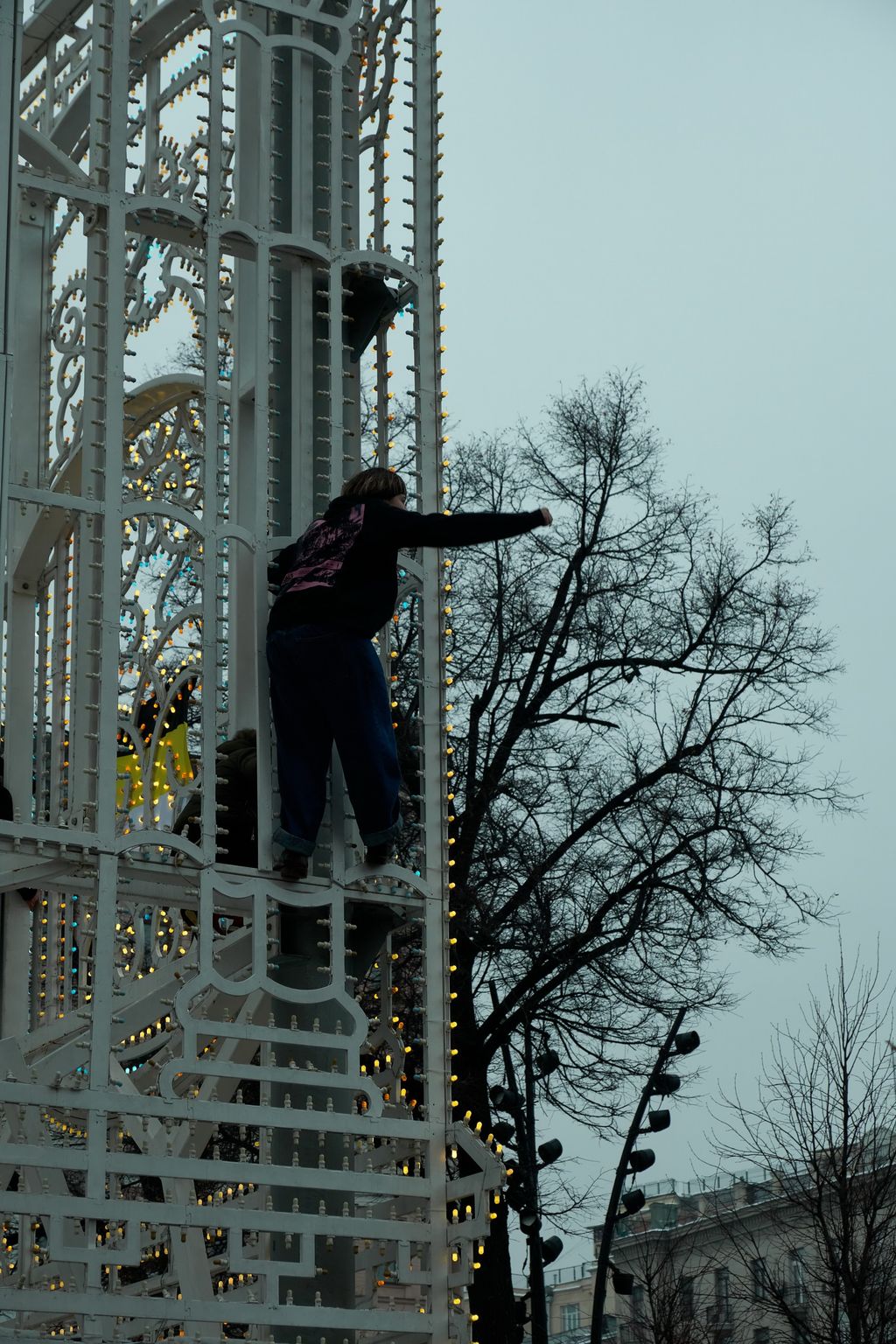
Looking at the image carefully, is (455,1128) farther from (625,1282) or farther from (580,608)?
(580,608)

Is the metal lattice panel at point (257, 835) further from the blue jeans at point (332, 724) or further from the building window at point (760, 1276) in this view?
the building window at point (760, 1276)

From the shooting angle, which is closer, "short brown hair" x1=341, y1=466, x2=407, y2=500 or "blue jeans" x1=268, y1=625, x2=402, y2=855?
"blue jeans" x1=268, y1=625, x2=402, y2=855

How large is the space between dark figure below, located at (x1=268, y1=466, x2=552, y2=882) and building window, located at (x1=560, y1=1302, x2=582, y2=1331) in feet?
155

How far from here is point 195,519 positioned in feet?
36.3

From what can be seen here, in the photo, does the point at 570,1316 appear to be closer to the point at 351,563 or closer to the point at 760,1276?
the point at 760,1276

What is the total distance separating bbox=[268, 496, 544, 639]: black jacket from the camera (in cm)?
1098

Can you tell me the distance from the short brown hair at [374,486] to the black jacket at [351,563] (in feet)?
0.18

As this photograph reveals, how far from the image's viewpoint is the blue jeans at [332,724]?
11.0 meters

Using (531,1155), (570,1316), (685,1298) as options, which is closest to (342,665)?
(531,1155)

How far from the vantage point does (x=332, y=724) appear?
1108 centimetres

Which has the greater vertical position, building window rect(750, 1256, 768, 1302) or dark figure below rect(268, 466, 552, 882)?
dark figure below rect(268, 466, 552, 882)

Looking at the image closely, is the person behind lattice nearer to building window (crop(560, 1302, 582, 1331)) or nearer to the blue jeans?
the blue jeans

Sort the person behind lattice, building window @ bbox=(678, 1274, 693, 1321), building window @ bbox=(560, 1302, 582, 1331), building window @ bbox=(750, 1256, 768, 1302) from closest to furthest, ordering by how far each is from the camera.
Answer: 1. the person behind lattice
2. building window @ bbox=(750, 1256, 768, 1302)
3. building window @ bbox=(678, 1274, 693, 1321)
4. building window @ bbox=(560, 1302, 582, 1331)

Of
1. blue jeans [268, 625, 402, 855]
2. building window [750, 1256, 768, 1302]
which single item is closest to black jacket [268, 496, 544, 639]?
blue jeans [268, 625, 402, 855]
